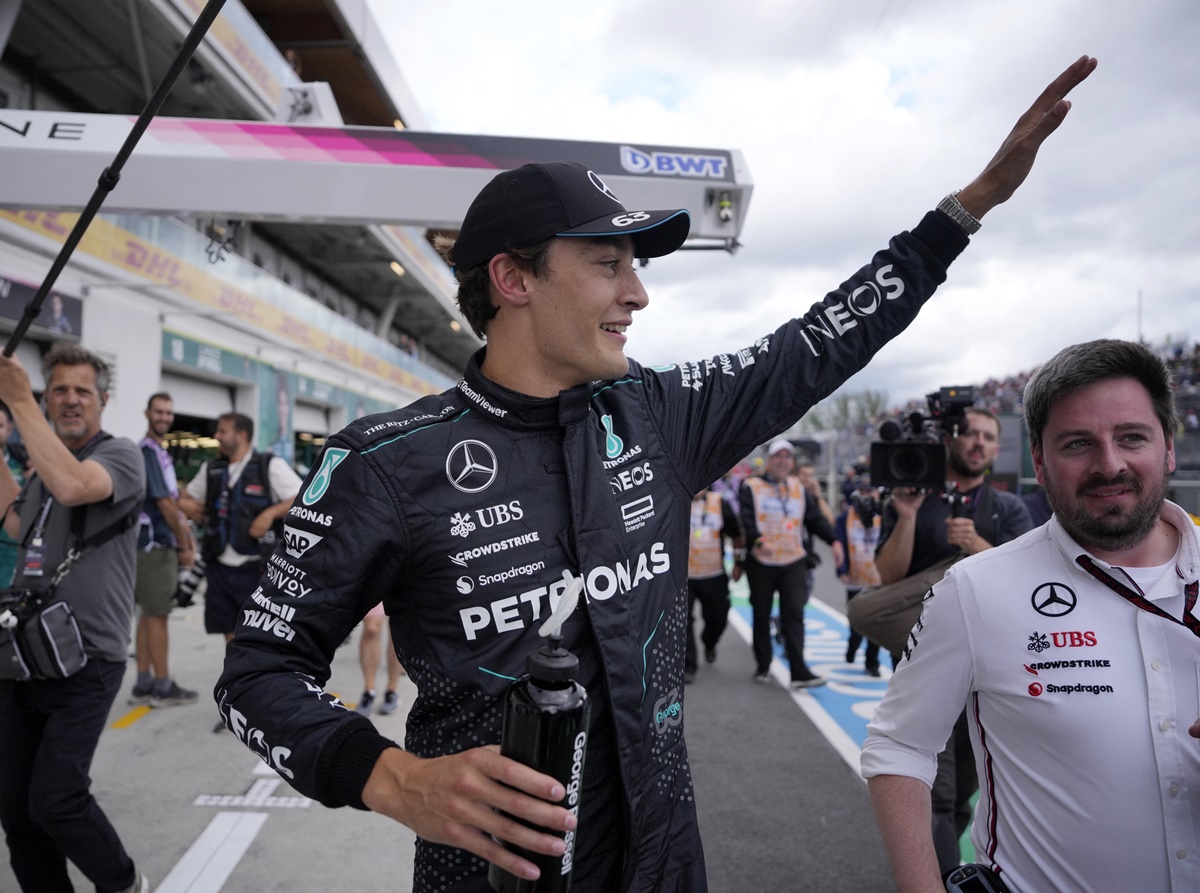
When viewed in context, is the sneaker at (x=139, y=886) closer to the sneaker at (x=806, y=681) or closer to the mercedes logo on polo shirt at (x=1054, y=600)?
the mercedes logo on polo shirt at (x=1054, y=600)

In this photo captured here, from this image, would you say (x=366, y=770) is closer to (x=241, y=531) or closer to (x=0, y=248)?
(x=241, y=531)

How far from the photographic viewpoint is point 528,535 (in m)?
1.41

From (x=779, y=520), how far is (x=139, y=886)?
5.27 metres

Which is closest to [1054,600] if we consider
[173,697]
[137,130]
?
[137,130]

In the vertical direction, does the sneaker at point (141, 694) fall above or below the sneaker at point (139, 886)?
above

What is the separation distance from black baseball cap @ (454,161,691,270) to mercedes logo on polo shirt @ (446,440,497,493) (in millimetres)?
394

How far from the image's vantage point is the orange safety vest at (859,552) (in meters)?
7.07

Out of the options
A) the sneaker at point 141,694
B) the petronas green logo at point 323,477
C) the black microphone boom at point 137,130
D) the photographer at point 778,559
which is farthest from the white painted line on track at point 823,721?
the sneaker at point 141,694

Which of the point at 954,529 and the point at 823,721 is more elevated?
the point at 954,529

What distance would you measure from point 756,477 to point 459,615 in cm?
617

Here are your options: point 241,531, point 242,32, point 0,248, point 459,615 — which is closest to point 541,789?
point 459,615

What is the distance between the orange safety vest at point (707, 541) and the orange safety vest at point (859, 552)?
1276mm

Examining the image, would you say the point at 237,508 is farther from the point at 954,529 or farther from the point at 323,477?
the point at 954,529

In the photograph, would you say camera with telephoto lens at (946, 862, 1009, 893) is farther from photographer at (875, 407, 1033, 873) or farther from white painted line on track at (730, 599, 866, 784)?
white painted line on track at (730, 599, 866, 784)
